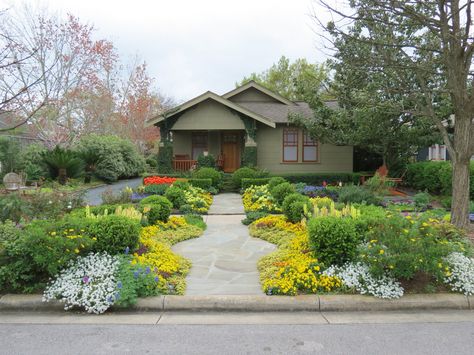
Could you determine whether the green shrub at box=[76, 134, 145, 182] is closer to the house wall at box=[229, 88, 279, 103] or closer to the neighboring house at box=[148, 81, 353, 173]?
the neighboring house at box=[148, 81, 353, 173]

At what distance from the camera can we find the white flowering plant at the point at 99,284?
4725mm

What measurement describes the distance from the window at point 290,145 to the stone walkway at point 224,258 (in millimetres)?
10213

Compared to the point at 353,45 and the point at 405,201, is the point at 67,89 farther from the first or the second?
the point at 405,201

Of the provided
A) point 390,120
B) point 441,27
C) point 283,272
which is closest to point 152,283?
point 283,272

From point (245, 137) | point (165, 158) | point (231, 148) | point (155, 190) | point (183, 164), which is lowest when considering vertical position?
point (155, 190)

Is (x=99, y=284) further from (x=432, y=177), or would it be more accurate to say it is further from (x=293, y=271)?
(x=432, y=177)

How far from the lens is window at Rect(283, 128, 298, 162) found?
20688 mm

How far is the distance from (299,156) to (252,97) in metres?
5.27

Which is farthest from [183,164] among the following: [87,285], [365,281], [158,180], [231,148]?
[365,281]

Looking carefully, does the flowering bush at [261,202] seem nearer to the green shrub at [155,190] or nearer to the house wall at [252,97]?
the green shrub at [155,190]

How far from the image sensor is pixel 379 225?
5.80m

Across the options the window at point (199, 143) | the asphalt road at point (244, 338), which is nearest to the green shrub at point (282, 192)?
the asphalt road at point (244, 338)

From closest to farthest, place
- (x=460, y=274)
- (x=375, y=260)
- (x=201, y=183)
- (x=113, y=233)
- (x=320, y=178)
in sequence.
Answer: (x=375, y=260) → (x=460, y=274) → (x=113, y=233) → (x=201, y=183) → (x=320, y=178)

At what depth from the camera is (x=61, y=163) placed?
19.2 metres
